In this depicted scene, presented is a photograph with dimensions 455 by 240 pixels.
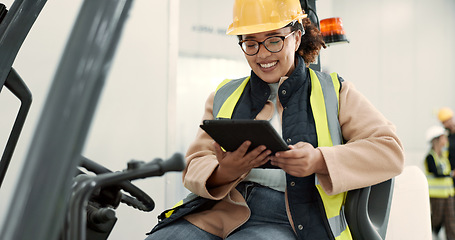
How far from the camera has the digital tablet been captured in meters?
1.22

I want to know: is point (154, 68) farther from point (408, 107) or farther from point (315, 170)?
point (408, 107)

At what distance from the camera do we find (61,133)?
47 centimetres

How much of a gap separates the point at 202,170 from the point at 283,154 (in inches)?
13.1

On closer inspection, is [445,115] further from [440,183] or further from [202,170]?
[202,170]

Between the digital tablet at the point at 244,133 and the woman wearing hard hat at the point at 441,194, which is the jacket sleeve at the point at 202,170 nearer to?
the digital tablet at the point at 244,133

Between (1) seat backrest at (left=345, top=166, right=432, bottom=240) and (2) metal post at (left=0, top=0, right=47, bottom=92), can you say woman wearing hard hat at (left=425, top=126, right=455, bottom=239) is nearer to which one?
(1) seat backrest at (left=345, top=166, right=432, bottom=240)

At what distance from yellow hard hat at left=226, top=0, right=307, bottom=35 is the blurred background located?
19.2 inches

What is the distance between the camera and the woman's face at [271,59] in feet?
5.55

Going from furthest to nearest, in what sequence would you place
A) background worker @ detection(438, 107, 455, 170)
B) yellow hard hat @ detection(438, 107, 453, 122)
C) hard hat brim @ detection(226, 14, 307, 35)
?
yellow hard hat @ detection(438, 107, 453, 122) → background worker @ detection(438, 107, 455, 170) → hard hat brim @ detection(226, 14, 307, 35)

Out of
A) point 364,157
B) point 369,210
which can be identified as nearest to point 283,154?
point 364,157

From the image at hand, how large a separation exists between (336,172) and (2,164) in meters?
0.99

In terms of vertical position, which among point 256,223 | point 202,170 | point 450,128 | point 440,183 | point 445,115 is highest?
point 202,170

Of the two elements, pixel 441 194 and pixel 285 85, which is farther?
pixel 441 194

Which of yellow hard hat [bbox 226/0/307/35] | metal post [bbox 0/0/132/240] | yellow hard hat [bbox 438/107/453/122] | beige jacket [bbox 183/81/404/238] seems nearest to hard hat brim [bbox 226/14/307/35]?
yellow hard hat [bbox 226/0/307/35]
